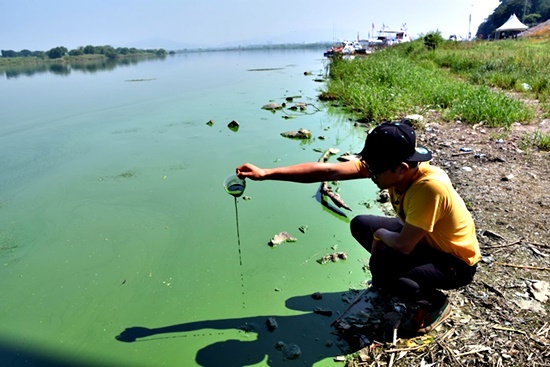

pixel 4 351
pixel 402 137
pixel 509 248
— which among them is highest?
pixel 402 137

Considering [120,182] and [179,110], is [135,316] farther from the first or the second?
[179,110]

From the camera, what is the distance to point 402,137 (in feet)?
4.63

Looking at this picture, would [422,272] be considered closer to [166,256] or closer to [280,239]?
[280,239]

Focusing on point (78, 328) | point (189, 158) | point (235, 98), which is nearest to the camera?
point (78, 328)

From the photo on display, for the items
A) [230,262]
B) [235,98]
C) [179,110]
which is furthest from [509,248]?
[235,98]

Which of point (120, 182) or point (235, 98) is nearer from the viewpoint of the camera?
point (120, 182)

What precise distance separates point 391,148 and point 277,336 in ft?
3.81

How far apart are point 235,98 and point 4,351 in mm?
8916

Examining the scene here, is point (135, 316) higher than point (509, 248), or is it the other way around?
point (509, 248)

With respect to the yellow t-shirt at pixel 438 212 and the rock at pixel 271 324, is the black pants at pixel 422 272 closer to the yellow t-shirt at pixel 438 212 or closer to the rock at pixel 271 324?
the yellow t-shirt at pixel 438 212

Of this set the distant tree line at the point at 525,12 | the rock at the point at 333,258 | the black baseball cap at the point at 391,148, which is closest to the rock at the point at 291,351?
the rock at the point at 333,258

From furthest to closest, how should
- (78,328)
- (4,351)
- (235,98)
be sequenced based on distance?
(235,98) → (78,328) → (4,351)

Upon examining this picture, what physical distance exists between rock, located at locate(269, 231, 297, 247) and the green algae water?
0.06 m

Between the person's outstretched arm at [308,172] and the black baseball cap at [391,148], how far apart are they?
13.7 inches
